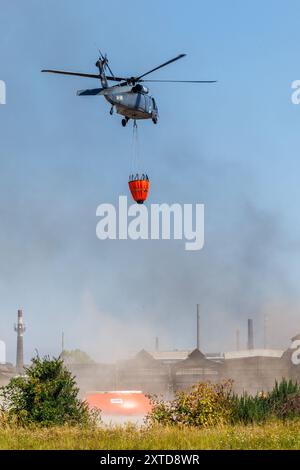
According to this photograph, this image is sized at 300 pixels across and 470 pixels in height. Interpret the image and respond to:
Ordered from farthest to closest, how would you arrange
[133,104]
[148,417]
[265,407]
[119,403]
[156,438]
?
1. [133,104]
2. [119,403]
3. [265,407]
4. [148,417]
5. [156,438]

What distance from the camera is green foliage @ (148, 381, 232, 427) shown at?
1970 cm

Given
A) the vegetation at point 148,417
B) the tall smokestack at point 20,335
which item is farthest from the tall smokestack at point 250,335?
the vegetation at point 148,417

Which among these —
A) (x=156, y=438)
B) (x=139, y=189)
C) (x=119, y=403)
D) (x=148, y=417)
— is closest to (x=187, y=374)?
(x=119, y=403)

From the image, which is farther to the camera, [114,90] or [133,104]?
[133,104]

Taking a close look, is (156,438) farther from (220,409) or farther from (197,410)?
(220,409)

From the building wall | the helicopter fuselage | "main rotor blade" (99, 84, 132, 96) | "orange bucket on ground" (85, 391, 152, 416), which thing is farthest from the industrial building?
"main rotor blade" (99, 84, 132, 96)

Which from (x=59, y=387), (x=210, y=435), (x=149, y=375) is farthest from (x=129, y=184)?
(x=149, y=375)

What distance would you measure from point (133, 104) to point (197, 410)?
18.5 metres

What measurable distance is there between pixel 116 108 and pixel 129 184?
3.85 meters

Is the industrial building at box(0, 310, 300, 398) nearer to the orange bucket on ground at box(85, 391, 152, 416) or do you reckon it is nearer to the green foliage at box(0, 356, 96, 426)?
the orange bucket on ground at box(85, 391, 152, 416)

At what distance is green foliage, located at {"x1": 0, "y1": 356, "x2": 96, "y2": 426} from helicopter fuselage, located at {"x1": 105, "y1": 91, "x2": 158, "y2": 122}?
16415 millimetres

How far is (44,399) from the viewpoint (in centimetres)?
2036

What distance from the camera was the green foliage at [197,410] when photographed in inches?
776
